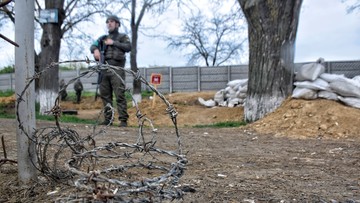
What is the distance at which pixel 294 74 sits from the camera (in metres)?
7.25

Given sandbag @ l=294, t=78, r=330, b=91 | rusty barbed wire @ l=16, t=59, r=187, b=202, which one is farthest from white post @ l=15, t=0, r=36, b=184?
sandbag @ l=294, t=78, r=330, b=91

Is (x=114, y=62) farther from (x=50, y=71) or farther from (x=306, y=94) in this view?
(x=50, y=71)

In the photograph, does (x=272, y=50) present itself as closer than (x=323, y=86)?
No

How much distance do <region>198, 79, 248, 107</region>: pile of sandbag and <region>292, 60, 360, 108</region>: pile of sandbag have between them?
3.23 m

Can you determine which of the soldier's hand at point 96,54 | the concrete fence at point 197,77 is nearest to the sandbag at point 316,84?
the soldier's hand at point 96,54

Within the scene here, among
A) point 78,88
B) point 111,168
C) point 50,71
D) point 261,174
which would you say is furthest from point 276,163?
point 78,88

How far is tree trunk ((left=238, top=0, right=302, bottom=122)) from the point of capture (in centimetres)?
683

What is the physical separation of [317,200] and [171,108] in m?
1.06

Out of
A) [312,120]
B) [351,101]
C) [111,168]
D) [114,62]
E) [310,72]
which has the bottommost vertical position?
[312,120]

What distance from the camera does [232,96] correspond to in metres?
11.2

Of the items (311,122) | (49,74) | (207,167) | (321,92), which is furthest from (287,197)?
(49,74)

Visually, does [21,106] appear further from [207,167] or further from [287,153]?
[287,153]

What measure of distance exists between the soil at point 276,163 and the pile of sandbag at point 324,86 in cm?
15

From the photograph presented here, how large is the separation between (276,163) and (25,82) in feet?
6.79
